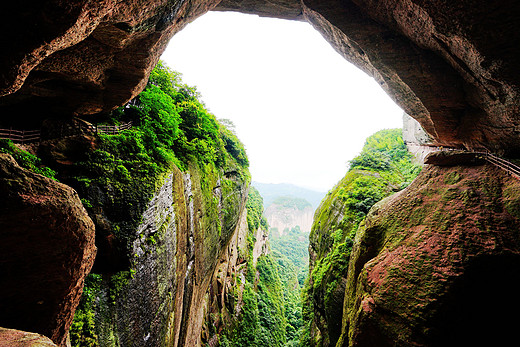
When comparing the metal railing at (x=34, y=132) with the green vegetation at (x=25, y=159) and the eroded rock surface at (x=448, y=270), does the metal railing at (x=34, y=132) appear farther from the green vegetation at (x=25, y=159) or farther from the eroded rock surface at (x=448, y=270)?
the eroded rock surface at (x=448, y=270)

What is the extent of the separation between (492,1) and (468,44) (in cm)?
70

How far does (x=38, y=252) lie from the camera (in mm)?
3377

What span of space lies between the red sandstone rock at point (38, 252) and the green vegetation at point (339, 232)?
316 inches

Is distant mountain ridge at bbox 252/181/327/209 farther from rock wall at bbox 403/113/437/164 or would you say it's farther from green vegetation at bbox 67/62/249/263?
green vegetation at bbox 67/62/249/263

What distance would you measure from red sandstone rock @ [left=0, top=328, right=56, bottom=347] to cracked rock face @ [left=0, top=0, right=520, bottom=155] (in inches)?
129

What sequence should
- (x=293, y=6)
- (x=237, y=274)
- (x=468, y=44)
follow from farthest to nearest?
(x=237, y=274) < (x=293, y=6) < (x=468, y=44)

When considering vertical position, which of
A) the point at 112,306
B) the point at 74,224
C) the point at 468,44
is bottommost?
the point at 112,306

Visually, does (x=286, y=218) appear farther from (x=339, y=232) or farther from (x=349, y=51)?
(x=349, y=51)

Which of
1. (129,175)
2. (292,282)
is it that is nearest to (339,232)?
(129,175)

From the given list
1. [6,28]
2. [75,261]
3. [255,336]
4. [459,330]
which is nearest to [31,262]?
[75,261]

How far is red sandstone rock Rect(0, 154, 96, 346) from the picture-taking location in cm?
313

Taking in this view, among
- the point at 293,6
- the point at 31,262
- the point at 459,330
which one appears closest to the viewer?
the point at 31,262

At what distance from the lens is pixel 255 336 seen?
14797 mm

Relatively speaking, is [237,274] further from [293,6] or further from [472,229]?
[293,6]
